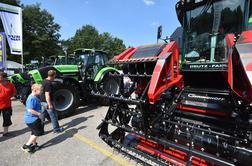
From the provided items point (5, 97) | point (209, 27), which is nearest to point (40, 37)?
point (5, 97)

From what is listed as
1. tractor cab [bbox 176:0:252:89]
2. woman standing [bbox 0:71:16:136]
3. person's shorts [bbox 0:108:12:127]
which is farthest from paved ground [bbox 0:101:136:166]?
tractor cab [bbox 176:0:252:89]

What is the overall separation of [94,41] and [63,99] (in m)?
42.3

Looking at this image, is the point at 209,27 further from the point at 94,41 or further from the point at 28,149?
the point at 94,41

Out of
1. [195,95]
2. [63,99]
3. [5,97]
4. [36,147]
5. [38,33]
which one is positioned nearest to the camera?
[195,95]

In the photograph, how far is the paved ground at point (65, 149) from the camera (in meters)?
3.36

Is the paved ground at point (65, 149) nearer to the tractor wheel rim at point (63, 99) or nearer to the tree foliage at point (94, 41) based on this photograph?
the tractor wheel rim at point (63, 99)

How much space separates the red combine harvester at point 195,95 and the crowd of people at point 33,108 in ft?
4.84

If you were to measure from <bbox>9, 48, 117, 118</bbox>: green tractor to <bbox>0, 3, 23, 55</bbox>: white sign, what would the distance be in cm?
334

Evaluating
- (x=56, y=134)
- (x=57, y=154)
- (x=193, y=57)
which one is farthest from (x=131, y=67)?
(x=56, y=134)

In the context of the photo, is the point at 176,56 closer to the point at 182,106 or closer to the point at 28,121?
the point at 182,106

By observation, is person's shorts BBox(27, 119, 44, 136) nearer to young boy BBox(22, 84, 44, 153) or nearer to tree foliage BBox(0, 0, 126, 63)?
young boy BBox(22, 84, 44, 153)

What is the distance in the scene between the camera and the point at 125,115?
3.18 m

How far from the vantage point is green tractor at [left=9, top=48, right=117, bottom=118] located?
6257mm

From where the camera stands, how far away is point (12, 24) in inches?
428
